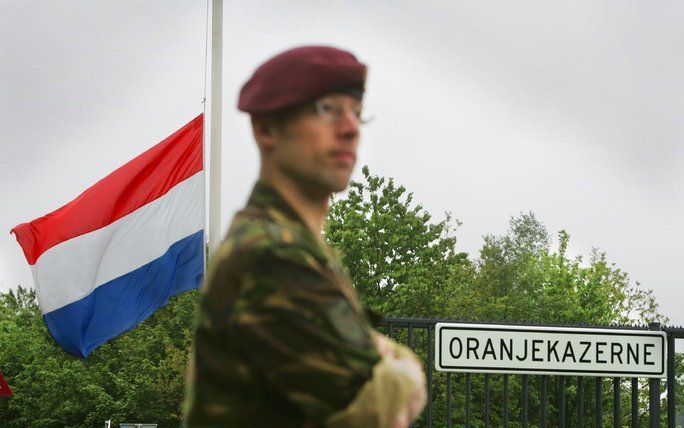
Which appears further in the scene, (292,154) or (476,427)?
(476,427)

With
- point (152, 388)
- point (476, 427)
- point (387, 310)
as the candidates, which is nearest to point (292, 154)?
point (476, 427)

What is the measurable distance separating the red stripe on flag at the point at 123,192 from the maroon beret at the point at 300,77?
8.73m

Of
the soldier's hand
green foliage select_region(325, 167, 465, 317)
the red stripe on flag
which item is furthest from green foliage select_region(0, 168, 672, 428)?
the soldier's hand

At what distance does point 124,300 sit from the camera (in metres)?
10.2

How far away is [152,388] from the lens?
136 ft

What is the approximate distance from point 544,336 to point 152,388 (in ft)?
117

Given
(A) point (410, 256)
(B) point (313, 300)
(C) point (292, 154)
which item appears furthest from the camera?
(A) point (410, 256)

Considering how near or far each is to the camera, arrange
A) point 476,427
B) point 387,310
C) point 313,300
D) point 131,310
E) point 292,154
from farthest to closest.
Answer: point 387,310 → point 476,427 → point 131,310 → point 292,154 → point 313,300

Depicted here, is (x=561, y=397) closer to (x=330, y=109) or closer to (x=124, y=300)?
(x=124, y=300)

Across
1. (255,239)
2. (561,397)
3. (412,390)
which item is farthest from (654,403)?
(255,239)

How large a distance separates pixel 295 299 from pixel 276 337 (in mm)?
73

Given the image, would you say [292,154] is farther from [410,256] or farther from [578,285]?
[578,285]

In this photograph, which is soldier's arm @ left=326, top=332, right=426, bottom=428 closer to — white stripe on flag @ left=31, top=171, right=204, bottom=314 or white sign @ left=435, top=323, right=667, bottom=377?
white sign @ left=435, top=323, right=667, bottom=377

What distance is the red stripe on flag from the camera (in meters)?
10.5
